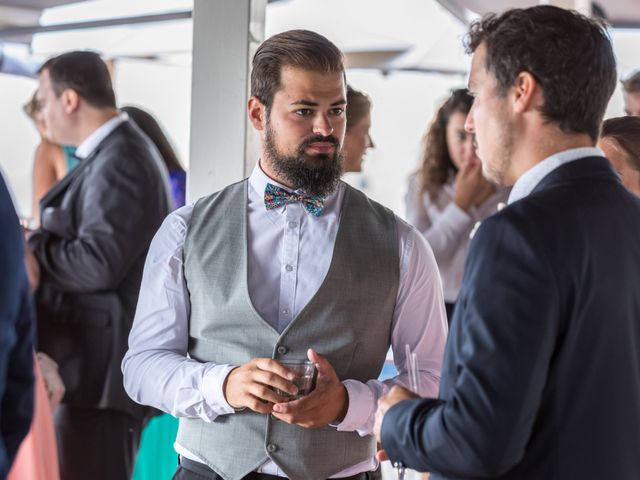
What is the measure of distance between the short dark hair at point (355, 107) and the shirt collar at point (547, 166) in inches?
79.4

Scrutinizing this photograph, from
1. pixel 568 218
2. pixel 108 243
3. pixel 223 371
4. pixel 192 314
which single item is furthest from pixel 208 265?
pixel 108 243

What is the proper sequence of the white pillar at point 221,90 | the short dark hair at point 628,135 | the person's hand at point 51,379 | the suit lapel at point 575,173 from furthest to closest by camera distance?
the person's hand at point 51,379, the white pillar at point 221,90, the short dark hair at point 628,135, the suit lapel at point 575,173

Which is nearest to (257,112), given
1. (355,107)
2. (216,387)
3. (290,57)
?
(290,57)

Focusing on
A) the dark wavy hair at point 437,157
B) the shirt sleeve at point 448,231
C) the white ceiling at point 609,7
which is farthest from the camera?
the white ceiling at point 609,7

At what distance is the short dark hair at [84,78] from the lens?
3584mm

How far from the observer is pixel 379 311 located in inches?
77.7

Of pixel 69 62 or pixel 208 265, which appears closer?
pixel 208 265

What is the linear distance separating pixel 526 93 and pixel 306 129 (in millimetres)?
794

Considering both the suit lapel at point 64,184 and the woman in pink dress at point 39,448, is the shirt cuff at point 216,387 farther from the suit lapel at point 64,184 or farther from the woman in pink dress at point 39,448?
the suit lapel at point 64,184

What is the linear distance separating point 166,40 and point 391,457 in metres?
7.17

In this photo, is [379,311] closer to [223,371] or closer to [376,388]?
[376,388]

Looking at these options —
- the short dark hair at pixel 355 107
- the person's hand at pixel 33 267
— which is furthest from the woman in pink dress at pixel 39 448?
the short dark hair at pixel 355 107

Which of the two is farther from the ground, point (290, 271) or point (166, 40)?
point (166, 40)

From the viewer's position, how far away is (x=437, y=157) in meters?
4.21
